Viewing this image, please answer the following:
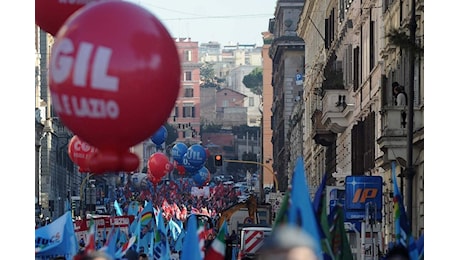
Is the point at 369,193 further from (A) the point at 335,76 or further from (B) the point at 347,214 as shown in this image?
(A) the point at 335,76

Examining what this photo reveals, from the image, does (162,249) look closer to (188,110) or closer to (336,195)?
(336,195)

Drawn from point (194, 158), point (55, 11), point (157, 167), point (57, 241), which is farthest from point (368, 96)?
point (55, 11)

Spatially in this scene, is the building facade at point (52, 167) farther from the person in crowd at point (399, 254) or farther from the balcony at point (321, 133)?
Result: the person in crowd at point (399, 254)

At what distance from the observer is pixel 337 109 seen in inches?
1841

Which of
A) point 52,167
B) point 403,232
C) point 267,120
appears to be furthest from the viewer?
point 267,120

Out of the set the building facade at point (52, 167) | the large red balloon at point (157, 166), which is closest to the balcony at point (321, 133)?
the large red balloon at point (157, 166)

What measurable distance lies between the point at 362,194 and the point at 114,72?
15.3 m

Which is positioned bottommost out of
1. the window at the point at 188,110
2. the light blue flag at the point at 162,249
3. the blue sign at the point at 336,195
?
the light blue flag at the point at 162,249

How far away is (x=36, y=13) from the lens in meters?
11.5

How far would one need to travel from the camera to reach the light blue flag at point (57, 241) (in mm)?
17703

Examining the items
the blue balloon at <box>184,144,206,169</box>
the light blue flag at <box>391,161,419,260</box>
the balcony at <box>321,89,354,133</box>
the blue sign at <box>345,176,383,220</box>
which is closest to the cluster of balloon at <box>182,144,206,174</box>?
the blue balloon at <box>184,144,206,169</box>

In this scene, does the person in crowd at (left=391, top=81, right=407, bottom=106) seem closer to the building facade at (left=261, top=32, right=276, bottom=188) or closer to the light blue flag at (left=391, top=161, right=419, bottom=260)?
the light blue flag at (left=391, top=161, right=419, bottom=260)

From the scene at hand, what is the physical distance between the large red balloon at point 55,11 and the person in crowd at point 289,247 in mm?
2806

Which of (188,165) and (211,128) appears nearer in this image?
(188,165)
